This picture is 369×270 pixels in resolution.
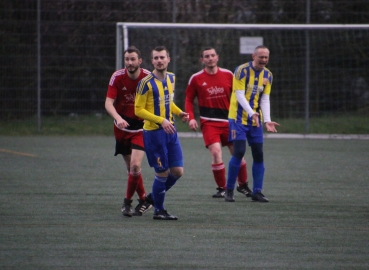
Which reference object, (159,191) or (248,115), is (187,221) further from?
(248,115)

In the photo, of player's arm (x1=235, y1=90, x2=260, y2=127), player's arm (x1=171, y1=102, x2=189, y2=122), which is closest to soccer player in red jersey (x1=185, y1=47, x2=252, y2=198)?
player's arm (x1=235, y1=90, x2=260, y2=127)

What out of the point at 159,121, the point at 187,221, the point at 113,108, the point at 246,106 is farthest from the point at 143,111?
the point at 246,106

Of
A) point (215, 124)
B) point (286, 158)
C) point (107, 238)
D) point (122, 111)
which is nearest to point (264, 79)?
point (215, 124)

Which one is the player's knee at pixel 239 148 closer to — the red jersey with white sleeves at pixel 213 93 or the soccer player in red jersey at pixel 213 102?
the soccer player in red jersey at pixel 213 102

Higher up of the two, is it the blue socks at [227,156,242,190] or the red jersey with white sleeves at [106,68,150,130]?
the red jersey with white sleeves at [106,68,150,130]

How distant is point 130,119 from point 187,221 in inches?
50.8

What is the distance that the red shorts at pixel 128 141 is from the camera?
25.1 feet

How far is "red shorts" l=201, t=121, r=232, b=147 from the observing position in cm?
946

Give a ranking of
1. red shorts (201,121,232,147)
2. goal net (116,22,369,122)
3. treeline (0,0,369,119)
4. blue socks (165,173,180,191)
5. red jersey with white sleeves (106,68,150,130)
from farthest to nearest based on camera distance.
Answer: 1. goal net (116,22,369,122)
2. treeline (0,0,369,119)
3. red shorts (201,121,232,147)
4. red jersey with white sleeves (106,68,150,130)
5. blue socks (165,173,180,191)

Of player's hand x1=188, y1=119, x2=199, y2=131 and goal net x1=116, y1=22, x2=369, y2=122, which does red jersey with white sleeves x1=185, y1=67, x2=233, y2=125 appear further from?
goal net x1=116, y1=22, x2=369, y2=122

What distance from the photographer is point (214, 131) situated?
31.2 ft

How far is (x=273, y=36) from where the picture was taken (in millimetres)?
18375

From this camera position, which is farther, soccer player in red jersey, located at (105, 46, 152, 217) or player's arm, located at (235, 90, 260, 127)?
player's arm, located at (235, 90, 260, 127)

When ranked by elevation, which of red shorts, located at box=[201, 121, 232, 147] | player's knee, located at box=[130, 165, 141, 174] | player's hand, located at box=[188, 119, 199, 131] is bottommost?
player's knee, located at box=[130, 165, 141, 174]
